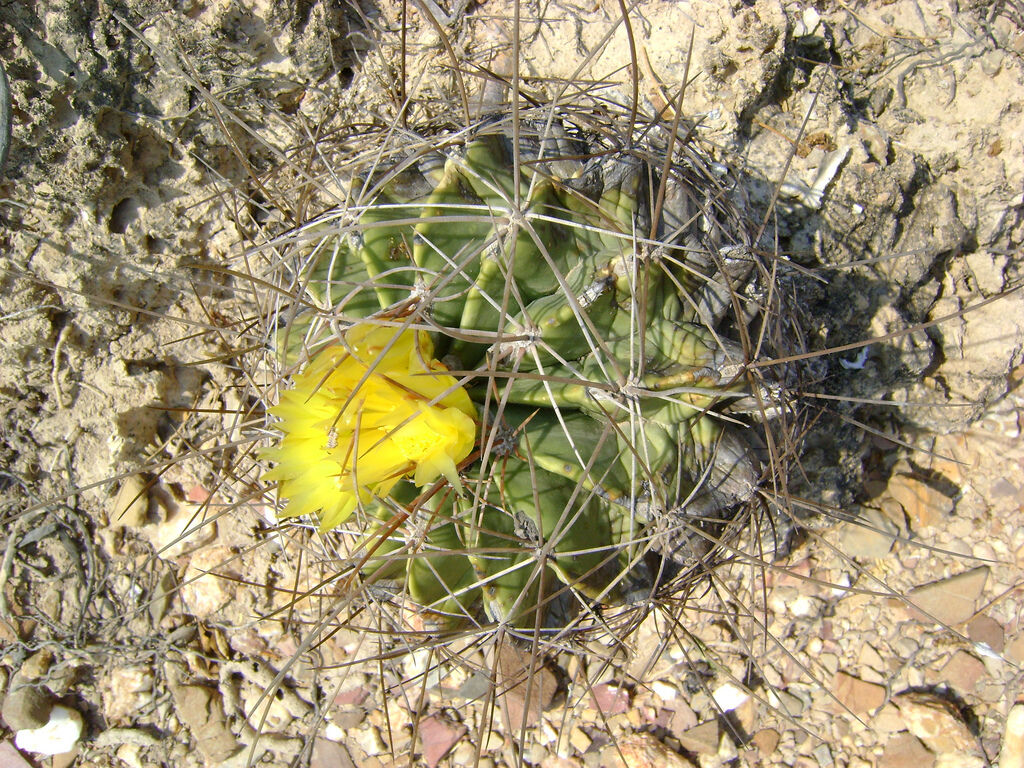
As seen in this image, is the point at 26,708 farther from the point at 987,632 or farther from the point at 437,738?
the point at 987,632

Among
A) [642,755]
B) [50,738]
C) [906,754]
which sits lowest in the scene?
[50,738]

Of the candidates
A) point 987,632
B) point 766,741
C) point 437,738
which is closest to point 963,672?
point 987,632

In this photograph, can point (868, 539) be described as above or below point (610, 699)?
above

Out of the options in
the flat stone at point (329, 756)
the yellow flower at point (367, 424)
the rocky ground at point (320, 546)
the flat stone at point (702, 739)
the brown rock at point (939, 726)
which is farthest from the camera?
the flat stone at point (329, 756)

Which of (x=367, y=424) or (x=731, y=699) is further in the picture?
(x=731, y=699)

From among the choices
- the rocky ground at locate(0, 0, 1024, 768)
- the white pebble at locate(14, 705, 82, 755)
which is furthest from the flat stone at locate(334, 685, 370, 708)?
the white pebble at locate(14, 705, 82, 755)

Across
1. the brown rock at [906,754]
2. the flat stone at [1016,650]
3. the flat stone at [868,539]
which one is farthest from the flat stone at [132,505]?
the flat stone at [1016,650]

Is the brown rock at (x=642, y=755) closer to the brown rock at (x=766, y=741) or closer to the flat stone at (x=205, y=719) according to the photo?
the brown rock at (x=766, y=741)
